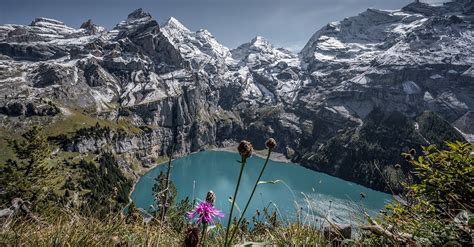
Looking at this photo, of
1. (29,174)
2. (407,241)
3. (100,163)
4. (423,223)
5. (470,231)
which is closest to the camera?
(470,231)

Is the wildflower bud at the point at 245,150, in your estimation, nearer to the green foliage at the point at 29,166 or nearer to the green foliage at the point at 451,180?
the green foliage at the point at 451,180

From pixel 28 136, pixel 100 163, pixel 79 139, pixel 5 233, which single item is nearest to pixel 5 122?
pixel 79 139

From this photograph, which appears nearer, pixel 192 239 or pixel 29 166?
pixel 192 239

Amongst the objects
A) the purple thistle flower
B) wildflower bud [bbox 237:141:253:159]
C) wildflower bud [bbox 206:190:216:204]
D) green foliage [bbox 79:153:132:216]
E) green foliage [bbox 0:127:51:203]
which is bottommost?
green foliage [bbox 79:153:132:216]

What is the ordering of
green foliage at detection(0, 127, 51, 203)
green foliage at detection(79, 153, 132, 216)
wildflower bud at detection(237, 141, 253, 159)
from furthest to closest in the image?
green foliage at detection(79, 153, 132, 216) → green foliage at detection(0, 127, 51, 203) → wildflower bud at detection(237, 141, 253, 159)

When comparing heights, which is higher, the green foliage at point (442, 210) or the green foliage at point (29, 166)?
the green foliage at point (442, 210)

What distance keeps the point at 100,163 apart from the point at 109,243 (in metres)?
188

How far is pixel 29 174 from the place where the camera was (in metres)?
31.8

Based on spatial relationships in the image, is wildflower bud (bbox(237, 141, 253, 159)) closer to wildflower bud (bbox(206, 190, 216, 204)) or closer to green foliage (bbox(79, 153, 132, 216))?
wildflower bud (bbox(206, 190, 216, 204))

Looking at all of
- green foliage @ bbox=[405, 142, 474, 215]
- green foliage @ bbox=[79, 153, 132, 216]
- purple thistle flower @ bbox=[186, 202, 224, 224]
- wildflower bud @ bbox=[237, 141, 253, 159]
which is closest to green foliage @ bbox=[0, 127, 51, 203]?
purple thistle flower @ bbox=[186, 202, 224, 224]

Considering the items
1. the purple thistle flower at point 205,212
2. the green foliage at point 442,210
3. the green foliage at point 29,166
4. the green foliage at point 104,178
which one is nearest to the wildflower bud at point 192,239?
the purple thistle flower at point 205,212

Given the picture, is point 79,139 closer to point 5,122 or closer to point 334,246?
point 5,122

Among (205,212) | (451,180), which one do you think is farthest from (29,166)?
(451,180)

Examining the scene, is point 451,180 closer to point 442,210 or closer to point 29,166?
point 442,210
